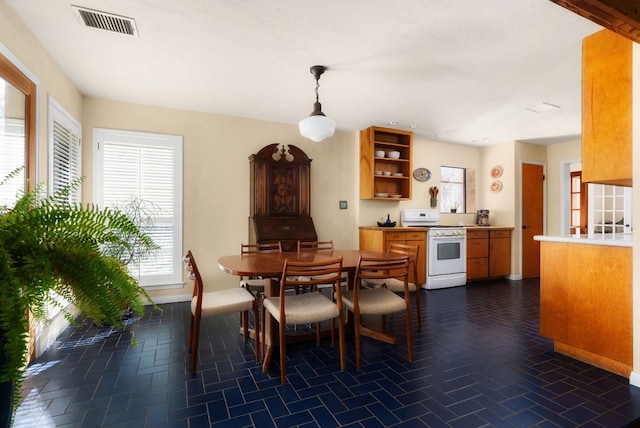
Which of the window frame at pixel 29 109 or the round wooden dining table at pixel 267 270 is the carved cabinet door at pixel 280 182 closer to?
the round wooden dining table at pixel 267 270

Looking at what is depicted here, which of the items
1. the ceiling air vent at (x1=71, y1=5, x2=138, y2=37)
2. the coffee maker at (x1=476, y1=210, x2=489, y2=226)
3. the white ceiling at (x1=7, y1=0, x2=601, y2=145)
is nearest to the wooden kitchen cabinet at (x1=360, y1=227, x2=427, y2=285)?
the white ceiling at (x1=7, y1=0, x2=601, y2=145)

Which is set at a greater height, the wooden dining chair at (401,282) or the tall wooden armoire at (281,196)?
the tall wooden armoire at (281,196)

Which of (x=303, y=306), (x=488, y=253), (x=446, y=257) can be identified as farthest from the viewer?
(x=488, y=253)

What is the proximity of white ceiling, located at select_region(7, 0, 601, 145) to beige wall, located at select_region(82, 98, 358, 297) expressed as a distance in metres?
0.19

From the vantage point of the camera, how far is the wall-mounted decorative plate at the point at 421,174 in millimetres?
5812

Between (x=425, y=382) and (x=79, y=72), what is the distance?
415 centimetres

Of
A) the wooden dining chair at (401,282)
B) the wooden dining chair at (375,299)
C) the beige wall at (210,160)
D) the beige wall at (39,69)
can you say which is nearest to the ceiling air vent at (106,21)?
the beige wall at (39,69)

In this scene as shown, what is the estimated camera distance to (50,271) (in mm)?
810

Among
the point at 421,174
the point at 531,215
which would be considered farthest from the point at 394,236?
the point at 531,215

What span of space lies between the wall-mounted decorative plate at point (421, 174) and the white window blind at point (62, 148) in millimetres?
4991

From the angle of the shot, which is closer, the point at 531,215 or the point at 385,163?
the point at 385,163

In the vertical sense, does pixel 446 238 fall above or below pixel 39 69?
below

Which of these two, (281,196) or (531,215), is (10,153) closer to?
(281,196)

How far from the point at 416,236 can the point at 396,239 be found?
15.8 inches
